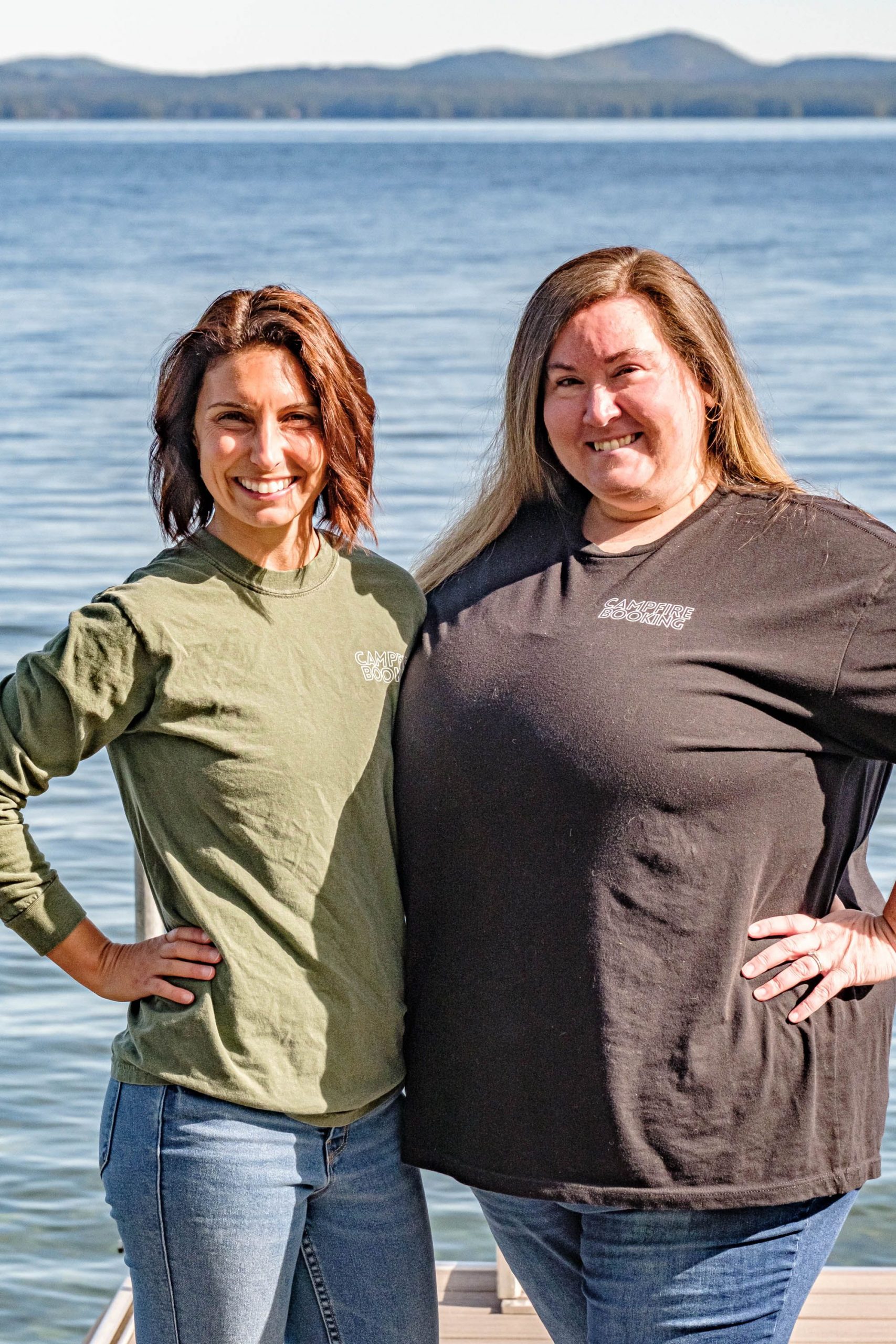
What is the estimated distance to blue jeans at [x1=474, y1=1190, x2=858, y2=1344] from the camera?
6.98 feet

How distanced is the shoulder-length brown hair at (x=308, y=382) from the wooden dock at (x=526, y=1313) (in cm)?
167

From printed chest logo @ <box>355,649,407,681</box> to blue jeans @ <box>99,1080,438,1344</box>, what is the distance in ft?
1.84

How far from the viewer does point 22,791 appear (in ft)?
7.05

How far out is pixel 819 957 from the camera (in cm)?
216

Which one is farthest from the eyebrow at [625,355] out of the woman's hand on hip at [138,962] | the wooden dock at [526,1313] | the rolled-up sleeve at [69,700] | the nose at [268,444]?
the wooden dock at [526,1313]

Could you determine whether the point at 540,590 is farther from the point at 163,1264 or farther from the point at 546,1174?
the point at 163,1264

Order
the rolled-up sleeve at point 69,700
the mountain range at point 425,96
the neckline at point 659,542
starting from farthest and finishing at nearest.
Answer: the mountain range at point 425,96 → the neckline at point 659,542 → the rolled-up sleeve at point 69,700

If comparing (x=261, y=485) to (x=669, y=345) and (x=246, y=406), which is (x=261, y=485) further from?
(x=669, y=345)

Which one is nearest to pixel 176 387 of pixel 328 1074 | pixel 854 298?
pixel 328 1074

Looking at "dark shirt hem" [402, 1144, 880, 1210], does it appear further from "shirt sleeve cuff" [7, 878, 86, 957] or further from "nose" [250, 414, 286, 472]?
"nose" [250, 414, 286, 472]

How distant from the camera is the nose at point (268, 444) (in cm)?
220

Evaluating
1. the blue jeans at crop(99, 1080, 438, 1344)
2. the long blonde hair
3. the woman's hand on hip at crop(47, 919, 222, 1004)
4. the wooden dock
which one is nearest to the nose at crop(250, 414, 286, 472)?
the long blonde hair

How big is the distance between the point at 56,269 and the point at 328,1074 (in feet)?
128

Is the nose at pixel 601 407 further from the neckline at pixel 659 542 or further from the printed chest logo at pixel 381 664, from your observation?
the printed chest logo at pixel 381 664
